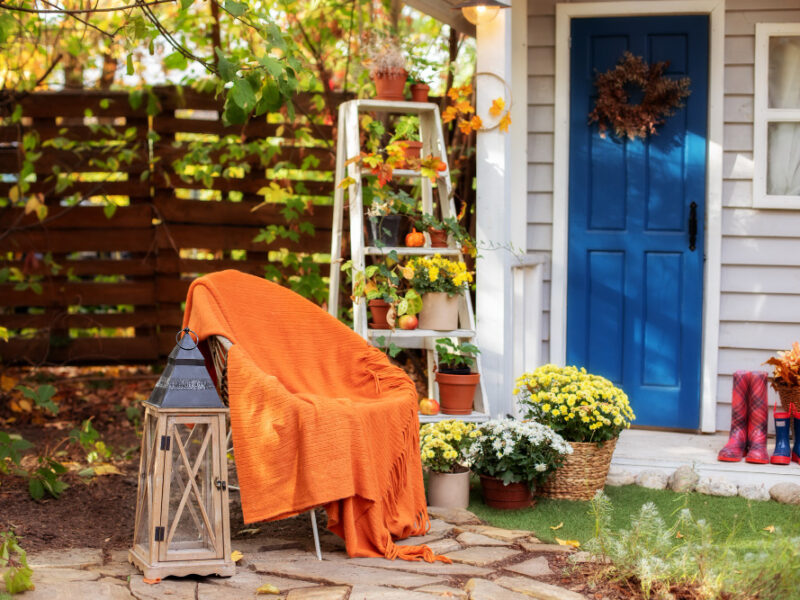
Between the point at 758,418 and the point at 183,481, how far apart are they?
2611mm

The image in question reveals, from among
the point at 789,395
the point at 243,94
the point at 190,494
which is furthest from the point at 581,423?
the point at 243,94

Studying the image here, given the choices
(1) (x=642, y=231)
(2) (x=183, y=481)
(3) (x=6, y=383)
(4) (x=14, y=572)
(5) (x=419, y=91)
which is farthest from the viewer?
(3) (x=6, y=383)

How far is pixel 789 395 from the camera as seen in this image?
4.13 m

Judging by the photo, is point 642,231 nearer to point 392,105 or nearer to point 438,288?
point 438,288

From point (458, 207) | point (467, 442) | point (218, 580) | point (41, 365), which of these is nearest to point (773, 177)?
point (458, 207)

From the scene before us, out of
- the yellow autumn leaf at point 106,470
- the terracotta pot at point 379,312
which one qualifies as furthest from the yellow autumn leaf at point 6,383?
the terracotta pot at point 379,312

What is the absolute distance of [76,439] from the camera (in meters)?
4.55

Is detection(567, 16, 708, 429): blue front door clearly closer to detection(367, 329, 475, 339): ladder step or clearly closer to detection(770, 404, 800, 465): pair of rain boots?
detection(770, 404, 800, 465): pair of rain boots

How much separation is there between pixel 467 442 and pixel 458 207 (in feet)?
7.35

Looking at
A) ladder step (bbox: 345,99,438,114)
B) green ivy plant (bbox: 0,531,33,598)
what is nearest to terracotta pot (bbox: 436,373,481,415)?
ladder step (bbox: 345,99,438,114)

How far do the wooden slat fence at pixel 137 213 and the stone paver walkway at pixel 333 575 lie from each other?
2887 mm

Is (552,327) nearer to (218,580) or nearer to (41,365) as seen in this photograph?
(218,580)

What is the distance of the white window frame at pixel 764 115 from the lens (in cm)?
463

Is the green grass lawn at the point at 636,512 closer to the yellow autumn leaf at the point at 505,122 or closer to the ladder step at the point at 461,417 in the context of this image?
the ladder step at the point at 461,417
